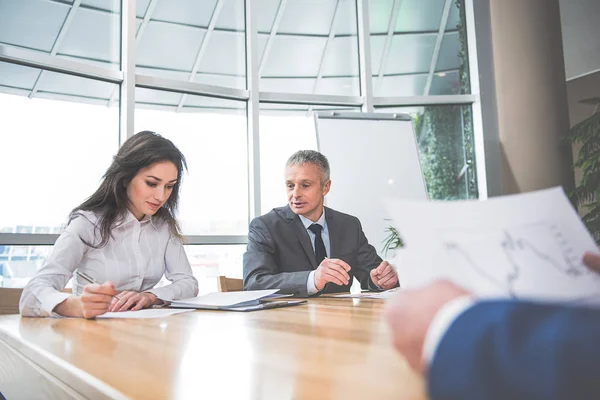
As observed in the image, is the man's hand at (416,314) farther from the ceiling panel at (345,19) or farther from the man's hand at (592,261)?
the ceiling panel at (345,19)

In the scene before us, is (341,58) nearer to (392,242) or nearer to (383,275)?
(392,242)

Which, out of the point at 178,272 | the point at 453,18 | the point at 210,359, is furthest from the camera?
the point at 453,18

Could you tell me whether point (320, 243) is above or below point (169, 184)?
below

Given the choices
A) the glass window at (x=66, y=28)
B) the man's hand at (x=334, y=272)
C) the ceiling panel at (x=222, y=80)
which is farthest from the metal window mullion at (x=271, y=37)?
the man's hand at (x=334, y=272)

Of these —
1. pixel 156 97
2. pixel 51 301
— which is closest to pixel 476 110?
pixel 156 97

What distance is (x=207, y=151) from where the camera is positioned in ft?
15.6

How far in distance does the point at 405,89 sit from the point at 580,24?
2402 mm

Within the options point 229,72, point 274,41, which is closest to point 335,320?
point 229,72

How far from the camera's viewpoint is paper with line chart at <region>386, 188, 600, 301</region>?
39 centimetres

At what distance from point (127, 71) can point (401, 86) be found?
9.26 feet

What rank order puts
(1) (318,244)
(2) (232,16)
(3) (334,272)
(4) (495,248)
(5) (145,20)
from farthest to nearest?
1. (2) (232,16)
2. (5) (145,20)
3. (1) (318,244)
4. (3) (334,272)
5. (4) (495,248)

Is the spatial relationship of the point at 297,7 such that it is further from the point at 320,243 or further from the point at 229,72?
the point at 320,243

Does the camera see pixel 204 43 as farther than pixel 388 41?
No

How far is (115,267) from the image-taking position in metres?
1.86
